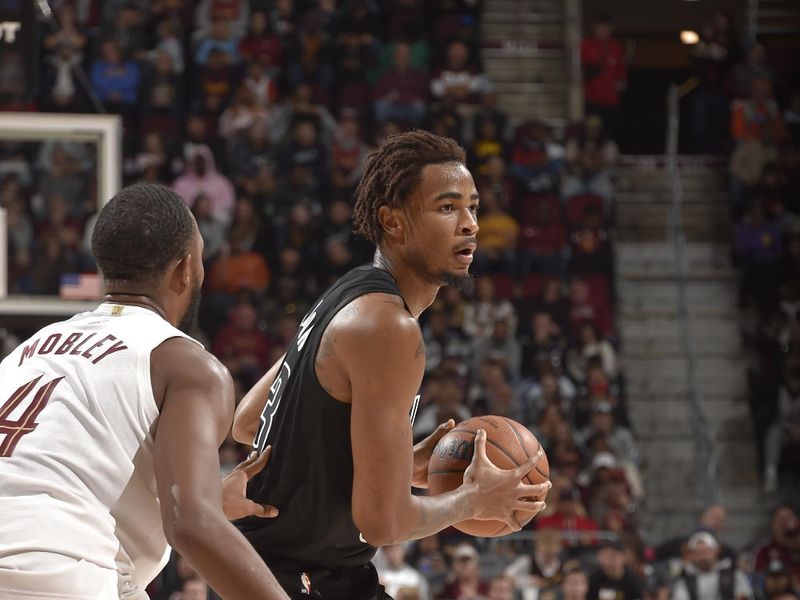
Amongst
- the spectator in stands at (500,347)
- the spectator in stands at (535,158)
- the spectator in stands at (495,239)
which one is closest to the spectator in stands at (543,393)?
the spectator in stands at (500,347)

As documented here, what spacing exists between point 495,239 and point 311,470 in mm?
7921

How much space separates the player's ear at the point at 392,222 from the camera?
3.57 meters

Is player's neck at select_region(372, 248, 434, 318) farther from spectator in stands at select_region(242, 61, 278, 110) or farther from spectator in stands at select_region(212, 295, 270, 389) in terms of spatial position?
spectator in stands at select_region(242, 61, 278, 110)

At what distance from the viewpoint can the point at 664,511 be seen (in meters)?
10.7

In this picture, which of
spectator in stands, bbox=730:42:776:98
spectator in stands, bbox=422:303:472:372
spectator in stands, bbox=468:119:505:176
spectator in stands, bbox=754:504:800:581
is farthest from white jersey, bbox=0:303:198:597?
spectator in stands, bbox=730:42:776:98

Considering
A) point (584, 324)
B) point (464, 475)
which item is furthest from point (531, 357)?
point (464, 475)

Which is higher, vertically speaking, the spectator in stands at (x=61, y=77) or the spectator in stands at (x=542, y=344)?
the spectator in stands at (x=61, y=77)

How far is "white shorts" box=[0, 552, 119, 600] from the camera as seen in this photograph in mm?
2332

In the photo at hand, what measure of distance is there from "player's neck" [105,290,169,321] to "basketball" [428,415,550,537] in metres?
1.20

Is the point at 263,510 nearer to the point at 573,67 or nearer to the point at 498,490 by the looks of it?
the point at 498,490

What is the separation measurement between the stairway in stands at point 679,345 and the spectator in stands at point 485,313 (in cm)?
180

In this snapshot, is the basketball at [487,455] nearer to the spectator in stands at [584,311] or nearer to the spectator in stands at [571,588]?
the spectator in stands at [571,588]

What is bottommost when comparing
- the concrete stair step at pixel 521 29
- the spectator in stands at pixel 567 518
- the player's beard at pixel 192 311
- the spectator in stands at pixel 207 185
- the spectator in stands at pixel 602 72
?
the spectator in stands at pixel 567 518

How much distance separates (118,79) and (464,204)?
848 cm
